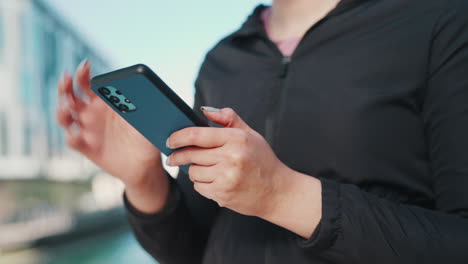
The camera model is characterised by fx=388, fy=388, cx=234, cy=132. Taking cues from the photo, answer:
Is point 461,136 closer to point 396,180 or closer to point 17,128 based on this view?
point 396,180

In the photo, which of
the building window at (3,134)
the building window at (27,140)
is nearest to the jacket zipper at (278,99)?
the building window at (3,134)

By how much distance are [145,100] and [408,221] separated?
52 cm

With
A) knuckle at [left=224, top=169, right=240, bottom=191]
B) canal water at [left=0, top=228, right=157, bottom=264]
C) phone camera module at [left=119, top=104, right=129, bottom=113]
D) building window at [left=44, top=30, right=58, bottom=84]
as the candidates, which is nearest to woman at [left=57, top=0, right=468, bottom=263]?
knuckle at [left=224, top=169, right=240, bottom=191]

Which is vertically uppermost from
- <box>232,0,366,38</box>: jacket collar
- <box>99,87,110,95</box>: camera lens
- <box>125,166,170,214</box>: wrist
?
<box>232,0,366,38</box>: jacket collar

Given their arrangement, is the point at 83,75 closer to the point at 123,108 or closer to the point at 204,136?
the point at 123,108

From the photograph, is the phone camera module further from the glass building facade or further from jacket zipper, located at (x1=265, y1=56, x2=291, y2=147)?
the glass building facade

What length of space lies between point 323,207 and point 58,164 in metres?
27.0

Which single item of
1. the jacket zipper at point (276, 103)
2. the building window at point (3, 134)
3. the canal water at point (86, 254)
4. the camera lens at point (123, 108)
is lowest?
the canal water at point (86, 254)

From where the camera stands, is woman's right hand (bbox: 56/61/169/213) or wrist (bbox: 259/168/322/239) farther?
woman's right hand (bbox: 56/61/169/213)

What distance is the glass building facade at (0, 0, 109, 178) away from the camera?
19156mm

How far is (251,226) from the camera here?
3.10ft

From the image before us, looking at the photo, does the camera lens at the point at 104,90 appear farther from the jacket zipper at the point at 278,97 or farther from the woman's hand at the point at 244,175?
the jacket zipper at the point at 278,97

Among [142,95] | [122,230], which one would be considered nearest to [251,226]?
[142,95]

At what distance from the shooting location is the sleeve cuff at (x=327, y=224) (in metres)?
0.68
